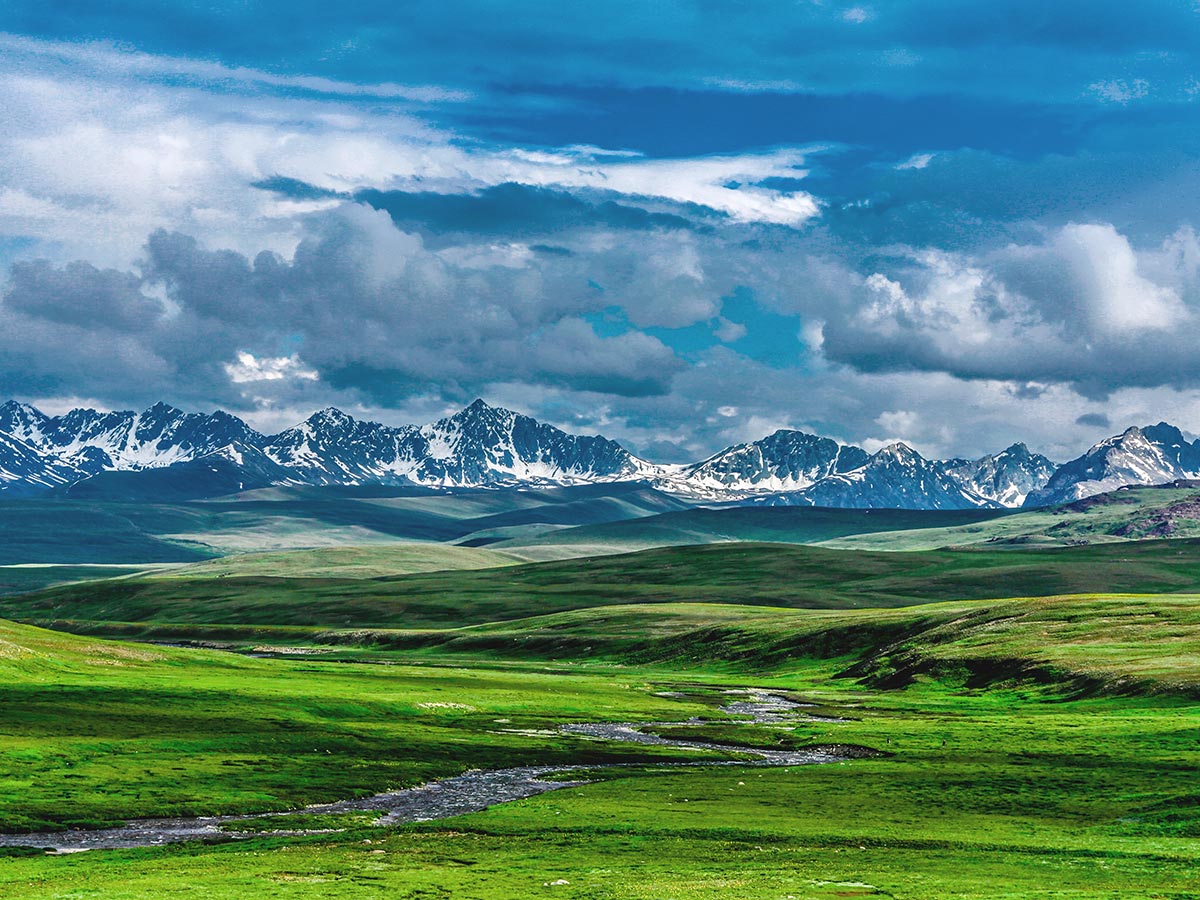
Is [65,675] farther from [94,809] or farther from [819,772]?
[819,772]

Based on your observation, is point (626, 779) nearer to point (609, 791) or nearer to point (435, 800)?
point (609, 791)

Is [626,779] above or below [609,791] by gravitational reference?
below

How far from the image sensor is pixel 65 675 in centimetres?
11569

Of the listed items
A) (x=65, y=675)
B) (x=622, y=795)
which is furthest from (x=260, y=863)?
(x=65, y=675)

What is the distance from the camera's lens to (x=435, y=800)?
72.6 meters

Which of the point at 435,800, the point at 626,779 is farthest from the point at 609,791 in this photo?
the point at 435,800

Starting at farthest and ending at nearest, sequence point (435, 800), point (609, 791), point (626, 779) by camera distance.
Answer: point (626, 779) < point (609, 791) < point (435, 800)

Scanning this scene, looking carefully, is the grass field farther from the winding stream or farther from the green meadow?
the winding stream

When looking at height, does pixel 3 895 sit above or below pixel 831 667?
above

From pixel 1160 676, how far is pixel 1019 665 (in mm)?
26498

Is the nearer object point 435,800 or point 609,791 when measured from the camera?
point 435,800

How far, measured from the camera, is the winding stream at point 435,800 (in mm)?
58469

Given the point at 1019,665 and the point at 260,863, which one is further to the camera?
the point at 1019,665

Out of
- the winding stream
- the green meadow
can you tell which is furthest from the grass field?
the winding stream
